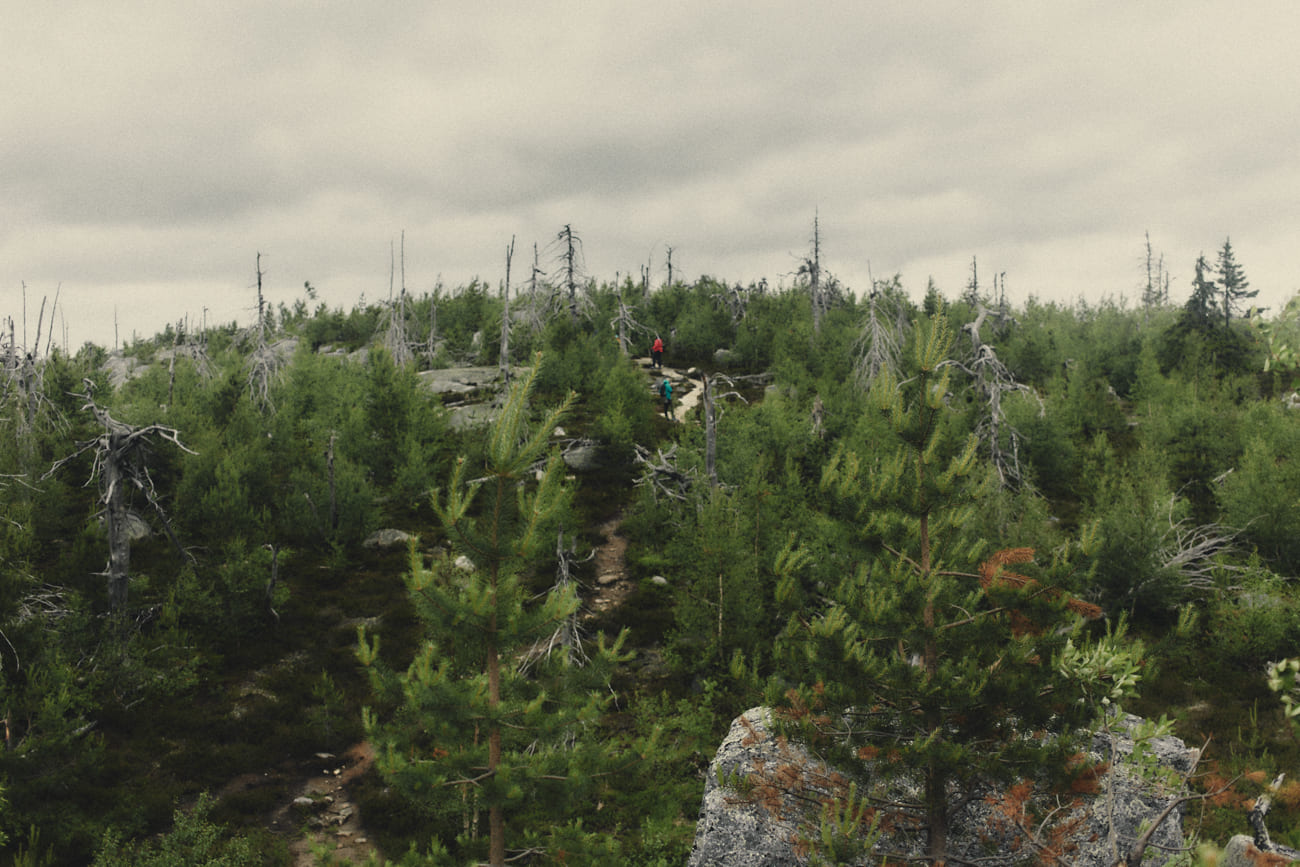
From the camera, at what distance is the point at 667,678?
53.4 feet

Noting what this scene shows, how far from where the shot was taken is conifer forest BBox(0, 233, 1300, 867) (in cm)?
644

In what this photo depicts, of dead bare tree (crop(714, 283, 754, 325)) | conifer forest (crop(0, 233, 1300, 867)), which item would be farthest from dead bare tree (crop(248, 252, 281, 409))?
dead bare tree (crop(714, 283, 754, 325))

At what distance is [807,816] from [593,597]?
1170 centimetres

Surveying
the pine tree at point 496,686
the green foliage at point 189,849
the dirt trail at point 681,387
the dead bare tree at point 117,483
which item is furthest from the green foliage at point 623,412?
the pine tree at point 496,686

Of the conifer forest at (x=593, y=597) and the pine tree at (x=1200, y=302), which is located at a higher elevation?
the pine tree at (x=1200, y=302)

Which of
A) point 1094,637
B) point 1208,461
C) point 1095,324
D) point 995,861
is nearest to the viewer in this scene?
point 995,861

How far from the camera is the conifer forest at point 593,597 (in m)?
6.44

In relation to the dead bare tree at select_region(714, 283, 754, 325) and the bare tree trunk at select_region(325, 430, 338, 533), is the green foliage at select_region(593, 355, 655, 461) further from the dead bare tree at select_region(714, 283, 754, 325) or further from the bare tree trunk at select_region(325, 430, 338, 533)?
the dead bare tree at select_region(714, 283, 754, 325)

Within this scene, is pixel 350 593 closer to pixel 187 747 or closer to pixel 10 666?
pixel 187 747

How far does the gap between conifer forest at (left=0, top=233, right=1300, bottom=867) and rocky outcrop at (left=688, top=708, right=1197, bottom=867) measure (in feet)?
1.31

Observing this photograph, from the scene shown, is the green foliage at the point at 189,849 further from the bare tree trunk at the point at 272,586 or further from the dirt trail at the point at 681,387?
the dirt trail at the point at 681,387

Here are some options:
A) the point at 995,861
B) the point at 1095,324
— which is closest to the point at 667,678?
the point at 995,861

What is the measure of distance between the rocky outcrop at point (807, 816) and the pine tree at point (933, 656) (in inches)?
30.2

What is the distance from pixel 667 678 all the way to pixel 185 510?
13.6m
